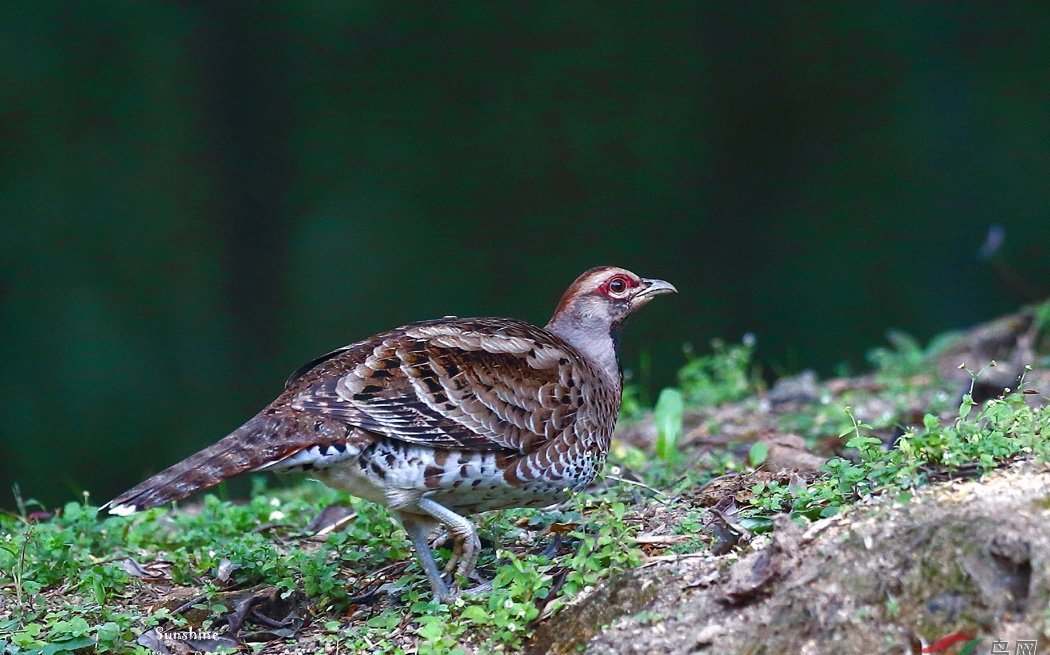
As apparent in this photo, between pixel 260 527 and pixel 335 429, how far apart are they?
1.55m

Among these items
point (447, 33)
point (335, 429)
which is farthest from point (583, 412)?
point (447, 33)

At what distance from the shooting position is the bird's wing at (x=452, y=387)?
460 cm

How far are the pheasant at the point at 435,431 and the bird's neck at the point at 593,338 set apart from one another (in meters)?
0.36

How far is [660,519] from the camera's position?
4621mm

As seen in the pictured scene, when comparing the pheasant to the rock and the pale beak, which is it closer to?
the pale beak

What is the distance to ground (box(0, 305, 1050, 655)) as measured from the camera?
336 cm

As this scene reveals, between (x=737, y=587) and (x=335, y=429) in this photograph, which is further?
(x=335, y=429)

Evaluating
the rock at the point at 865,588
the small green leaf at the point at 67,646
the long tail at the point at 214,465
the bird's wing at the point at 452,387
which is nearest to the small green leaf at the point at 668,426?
the bird's wing at the point at 452,387

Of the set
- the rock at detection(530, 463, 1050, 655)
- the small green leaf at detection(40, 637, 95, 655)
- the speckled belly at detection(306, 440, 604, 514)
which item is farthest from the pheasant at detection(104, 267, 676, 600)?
the rock at detection(530, 463, 1050, 655)

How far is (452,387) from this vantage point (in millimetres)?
4793

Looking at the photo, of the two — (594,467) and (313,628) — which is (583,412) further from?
(313,628)

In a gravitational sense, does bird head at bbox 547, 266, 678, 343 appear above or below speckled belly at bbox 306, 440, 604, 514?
above

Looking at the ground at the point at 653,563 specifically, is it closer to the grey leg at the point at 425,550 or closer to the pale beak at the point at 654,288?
the grey leg at the point at 425,550

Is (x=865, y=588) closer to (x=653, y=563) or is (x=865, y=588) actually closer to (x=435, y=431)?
(x=653, y=563)
